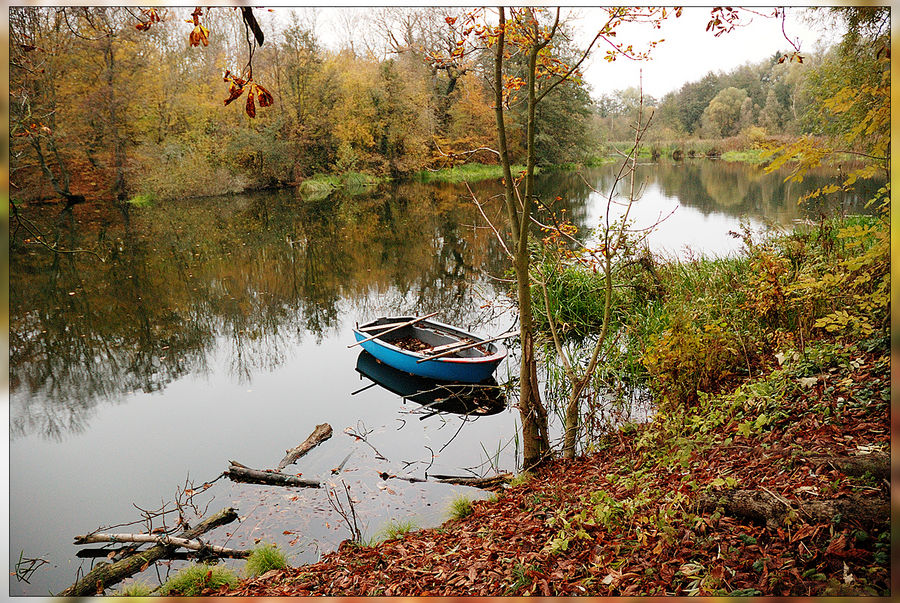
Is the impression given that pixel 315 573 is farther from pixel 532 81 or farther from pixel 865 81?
pixel 865 81

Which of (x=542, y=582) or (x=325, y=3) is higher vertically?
(x=325, y=3)

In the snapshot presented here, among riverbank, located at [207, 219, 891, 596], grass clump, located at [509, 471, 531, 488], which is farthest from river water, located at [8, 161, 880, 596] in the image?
riverbank, located at [207, 219, 891, 596]

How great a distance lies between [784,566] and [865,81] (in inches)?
80.8

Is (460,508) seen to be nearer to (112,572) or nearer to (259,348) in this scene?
(112,572)

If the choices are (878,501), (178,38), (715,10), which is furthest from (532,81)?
(178,38)

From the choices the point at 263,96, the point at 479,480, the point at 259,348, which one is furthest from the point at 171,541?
the point at 259,348

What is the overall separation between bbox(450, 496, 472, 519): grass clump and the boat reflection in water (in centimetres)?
185

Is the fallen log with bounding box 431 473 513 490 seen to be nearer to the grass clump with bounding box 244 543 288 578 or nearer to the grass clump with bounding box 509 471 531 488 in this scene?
the grass clump with bounding box 509 471 531 488

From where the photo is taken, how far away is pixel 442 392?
613 centimetres

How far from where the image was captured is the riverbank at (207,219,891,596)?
5.91 ft

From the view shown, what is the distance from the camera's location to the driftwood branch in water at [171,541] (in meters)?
3.39

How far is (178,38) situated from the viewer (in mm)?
5395

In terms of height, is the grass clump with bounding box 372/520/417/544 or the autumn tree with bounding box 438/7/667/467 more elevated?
the autumn tree with bounding box 438/7/667/467

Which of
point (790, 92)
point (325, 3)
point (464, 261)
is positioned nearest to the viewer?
point (325, 3)
